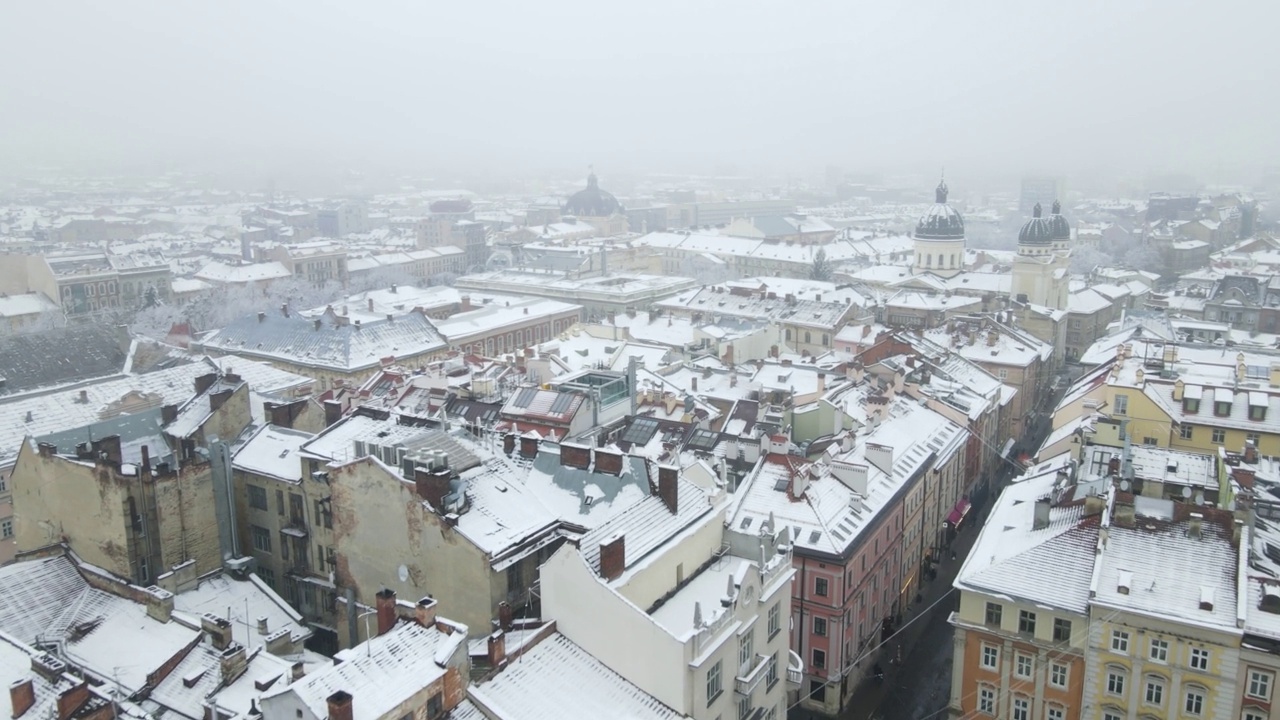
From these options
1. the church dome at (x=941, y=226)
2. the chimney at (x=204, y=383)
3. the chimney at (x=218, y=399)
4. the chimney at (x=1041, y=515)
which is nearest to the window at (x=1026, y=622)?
the chimney at (x=1041, y=515)

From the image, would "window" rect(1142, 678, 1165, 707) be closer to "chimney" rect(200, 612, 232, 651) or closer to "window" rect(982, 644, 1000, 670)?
"window" rect(982, 644, 1000, 670)

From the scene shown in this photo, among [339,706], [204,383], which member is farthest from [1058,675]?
[204,383]

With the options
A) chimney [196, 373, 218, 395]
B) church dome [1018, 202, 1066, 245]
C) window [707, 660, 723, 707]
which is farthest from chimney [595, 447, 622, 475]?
church dome [1018, 202, 1066, 245]

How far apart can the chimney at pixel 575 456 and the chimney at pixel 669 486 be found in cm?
263

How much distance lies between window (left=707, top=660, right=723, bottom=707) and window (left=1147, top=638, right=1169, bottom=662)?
1680cm

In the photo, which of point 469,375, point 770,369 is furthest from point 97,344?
point 770,369

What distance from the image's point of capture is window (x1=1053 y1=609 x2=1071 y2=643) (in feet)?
120

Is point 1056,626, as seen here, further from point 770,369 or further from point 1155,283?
point 1155,283

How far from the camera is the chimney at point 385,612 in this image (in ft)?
87.3

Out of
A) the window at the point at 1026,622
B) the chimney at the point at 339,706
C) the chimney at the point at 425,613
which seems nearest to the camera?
the chimney at the point at 339,706

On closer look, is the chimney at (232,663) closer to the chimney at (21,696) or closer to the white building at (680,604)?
the chimney at (21,696)

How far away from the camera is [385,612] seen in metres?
26.6

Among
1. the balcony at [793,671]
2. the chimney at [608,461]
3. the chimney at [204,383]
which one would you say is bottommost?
the balcony at [793,671]

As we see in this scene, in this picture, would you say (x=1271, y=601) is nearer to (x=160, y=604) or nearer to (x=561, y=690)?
(x=561, y=690)
